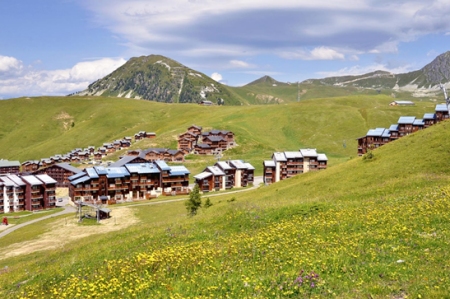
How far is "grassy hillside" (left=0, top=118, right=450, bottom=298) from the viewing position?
15.1m

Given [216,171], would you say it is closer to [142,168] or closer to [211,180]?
[211,180]

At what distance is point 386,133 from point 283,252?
14085 centimetres

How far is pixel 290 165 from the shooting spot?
125250 millimetres

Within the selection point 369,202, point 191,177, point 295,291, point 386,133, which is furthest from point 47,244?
point 386,133

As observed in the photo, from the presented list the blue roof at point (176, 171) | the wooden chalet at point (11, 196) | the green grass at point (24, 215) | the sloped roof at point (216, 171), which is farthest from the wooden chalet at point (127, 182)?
the wooden chalet at point (11, 196)

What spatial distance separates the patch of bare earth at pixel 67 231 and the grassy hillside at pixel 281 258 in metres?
32.3

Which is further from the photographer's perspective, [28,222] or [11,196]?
[11,196]

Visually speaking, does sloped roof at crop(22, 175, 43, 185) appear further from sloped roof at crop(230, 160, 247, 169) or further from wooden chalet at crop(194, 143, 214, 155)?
wooden chalet at crop(194, 143, 214, 155)

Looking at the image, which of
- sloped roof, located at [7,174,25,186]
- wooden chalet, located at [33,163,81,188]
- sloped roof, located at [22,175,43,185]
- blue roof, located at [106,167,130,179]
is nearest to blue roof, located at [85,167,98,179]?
blue roof, located at [106,167,130,179]

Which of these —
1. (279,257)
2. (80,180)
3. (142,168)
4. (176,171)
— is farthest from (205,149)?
(279,257)

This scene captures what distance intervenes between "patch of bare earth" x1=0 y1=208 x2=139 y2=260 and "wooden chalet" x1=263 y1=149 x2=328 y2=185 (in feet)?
170

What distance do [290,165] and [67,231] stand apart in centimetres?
7700

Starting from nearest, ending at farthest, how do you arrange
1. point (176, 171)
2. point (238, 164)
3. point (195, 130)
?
point (176, 171) → point (238, 164) → point (195, 130)

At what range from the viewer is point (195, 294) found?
15.5 metres
